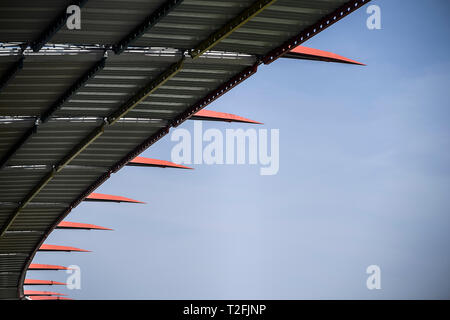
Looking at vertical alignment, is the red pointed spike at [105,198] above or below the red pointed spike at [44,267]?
above

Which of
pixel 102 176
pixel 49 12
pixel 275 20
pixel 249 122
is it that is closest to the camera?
pixel 49 12

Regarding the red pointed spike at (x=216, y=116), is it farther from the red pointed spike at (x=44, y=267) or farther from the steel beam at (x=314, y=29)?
the red pointed spike at (x=44, y=267)

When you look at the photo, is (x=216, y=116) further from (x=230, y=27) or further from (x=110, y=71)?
(x=230, y=27)

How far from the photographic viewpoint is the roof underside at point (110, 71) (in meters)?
24.4

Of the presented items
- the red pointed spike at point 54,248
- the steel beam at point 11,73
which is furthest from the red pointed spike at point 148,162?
the red pointed spike at point 54,248

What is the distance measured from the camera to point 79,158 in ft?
137

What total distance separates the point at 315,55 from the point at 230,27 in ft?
17.2

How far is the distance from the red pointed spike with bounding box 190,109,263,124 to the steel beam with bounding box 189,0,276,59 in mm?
8732

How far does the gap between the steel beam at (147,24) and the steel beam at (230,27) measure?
246cm

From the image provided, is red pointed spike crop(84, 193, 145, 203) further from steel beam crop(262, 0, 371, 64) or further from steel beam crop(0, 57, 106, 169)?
steel beam crop(262, 0, 371, 64)

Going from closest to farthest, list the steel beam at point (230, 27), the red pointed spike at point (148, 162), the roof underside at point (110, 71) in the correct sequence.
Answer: the steel beam at point (230, 27) → the roof underside at point (110, 71) → the red pointed spike at point (148, 162)

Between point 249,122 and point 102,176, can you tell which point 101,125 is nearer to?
point 249,122
